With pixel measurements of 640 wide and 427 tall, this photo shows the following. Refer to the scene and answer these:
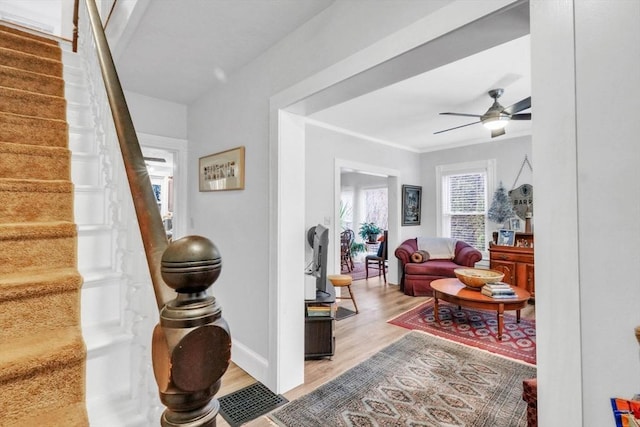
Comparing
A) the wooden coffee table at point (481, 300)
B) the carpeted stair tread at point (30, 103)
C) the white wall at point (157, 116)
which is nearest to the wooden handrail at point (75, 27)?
the white wall at point (157, 116)

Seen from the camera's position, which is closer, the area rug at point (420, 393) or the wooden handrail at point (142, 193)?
the wooden handrail at point (142, 193)

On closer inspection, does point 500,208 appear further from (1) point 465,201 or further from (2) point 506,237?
(1) point 465,201

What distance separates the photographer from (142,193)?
689mm

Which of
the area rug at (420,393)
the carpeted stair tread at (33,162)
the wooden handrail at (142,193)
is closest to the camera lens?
the wooden handrail at (142,193)

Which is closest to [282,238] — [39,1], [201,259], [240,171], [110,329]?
[240,171]

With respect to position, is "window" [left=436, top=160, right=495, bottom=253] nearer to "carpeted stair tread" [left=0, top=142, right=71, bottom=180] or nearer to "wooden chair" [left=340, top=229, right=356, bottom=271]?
"wooden chair" [left=340, top=229, right=356, bottom=271]

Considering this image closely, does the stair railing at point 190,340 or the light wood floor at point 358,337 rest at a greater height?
the stair railing at point 190,340

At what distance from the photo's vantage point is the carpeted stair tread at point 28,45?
7.11 ft

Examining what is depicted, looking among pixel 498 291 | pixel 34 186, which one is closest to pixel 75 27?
pixel 34 186

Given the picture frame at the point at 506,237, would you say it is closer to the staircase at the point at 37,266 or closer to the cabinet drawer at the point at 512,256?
the cabinet drawer at the point at 512,256

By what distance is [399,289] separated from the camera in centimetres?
530

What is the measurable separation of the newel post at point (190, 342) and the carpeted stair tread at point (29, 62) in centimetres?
260


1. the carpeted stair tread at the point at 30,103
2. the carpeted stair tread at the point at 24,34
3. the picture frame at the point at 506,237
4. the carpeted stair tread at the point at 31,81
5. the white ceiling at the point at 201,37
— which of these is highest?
the carpeted stair tread at the point at 24,34

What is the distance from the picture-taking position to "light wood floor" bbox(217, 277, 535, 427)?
92.7 inches
